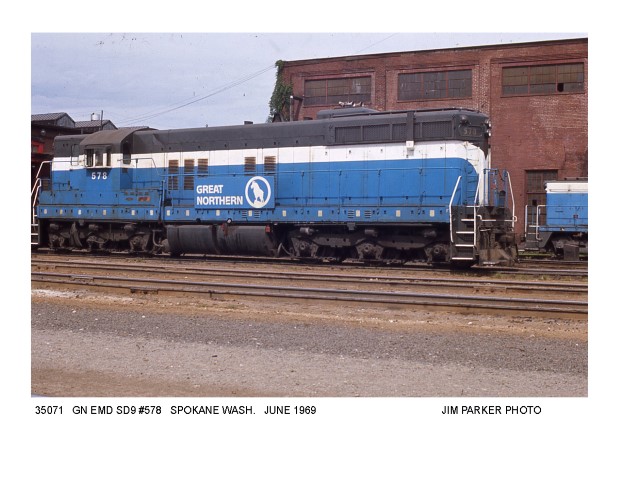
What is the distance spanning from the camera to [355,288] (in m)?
12.5

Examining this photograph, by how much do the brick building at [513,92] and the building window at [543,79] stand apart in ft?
0.12

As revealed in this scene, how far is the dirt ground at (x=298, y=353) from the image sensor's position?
6508mm

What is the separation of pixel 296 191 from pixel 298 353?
990cm

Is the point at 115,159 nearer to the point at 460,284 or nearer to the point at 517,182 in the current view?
the point at 460,284

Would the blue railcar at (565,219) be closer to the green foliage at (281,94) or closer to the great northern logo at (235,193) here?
the great northern logo at (235,193)

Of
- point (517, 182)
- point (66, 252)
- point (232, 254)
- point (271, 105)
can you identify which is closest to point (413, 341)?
point (232, 254)

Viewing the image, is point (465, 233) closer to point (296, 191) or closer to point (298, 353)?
point (296, 191)

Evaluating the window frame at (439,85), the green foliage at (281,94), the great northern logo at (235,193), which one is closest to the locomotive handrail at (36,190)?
the great northern logo at (235,193)

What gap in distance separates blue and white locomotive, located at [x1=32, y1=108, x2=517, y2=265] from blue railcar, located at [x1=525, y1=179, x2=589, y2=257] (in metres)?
4.70

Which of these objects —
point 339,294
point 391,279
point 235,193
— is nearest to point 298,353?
point 339,294

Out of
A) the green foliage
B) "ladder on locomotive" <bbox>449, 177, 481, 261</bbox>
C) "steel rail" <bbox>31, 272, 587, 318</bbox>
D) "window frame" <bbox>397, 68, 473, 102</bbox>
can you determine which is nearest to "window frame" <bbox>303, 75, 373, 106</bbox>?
the green foliage

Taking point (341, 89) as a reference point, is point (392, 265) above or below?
below

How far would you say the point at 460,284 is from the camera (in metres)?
12.5

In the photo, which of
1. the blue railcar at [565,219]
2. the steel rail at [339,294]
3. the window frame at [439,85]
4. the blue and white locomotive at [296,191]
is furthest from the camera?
the window frame at [439,85]
